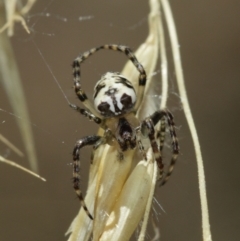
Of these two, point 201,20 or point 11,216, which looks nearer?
point 11,216

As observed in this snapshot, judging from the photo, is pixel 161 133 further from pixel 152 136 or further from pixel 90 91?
pixel 90 91

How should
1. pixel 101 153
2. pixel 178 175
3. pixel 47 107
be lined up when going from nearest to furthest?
pixel 101 153 → pixel 178 175 → pixel 47 107

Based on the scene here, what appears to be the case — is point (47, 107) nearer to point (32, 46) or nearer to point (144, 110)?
point (32, 46)

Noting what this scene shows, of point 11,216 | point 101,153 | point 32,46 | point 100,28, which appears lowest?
point 101,153

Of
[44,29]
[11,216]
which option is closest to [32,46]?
[44,29]

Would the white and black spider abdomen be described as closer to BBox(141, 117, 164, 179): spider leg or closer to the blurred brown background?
BBox(141, 117, 164, 179): spider leg

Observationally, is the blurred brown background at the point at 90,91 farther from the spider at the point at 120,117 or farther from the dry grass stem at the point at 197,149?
the dry grass stem at the point at 197,149
